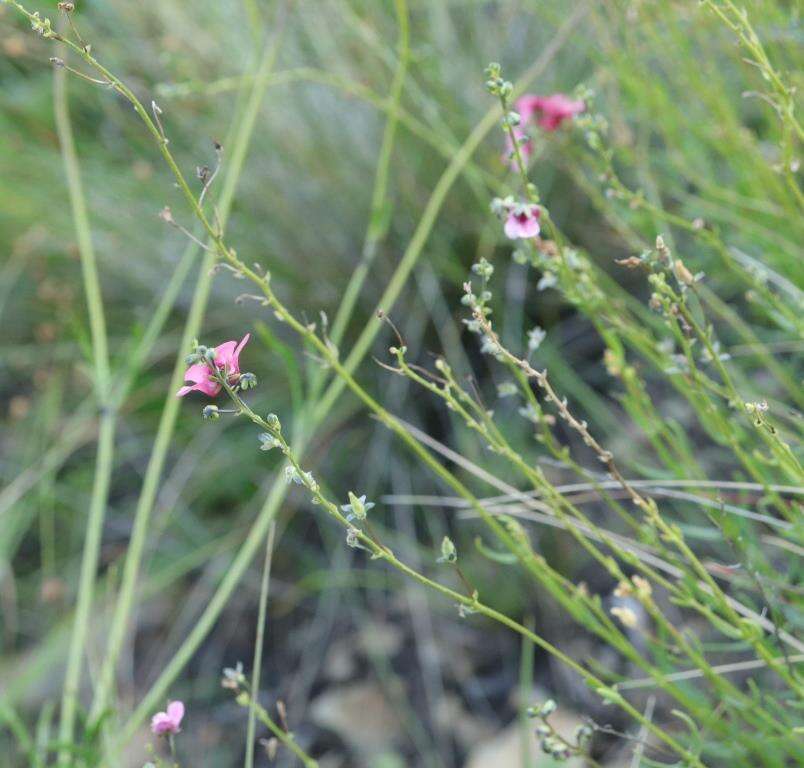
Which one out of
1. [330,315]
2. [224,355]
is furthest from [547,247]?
[330,315]

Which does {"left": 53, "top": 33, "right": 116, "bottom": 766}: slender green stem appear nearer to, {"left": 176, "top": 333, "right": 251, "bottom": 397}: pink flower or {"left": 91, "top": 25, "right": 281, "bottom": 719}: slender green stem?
{"left": 91, "top": 25, "right": 281, "bottom": 719}: slender green stem

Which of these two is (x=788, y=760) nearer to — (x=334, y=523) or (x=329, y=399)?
(x=329, y=399)

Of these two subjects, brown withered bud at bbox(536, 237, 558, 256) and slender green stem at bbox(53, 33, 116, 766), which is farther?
slender green stem at bbox(53, 33, 116, 766)

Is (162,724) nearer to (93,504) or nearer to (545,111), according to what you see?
(93,504)

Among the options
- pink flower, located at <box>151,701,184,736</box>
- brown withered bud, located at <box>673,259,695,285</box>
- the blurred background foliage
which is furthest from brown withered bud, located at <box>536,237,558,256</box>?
pink flower, located at <box>151,701,184,736</box>

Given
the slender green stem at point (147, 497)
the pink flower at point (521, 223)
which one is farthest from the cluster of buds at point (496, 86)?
the slender green stem at point (147, 497)

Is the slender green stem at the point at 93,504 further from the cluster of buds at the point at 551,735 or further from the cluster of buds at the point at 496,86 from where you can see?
the cluster of buds at the point at 496,86
